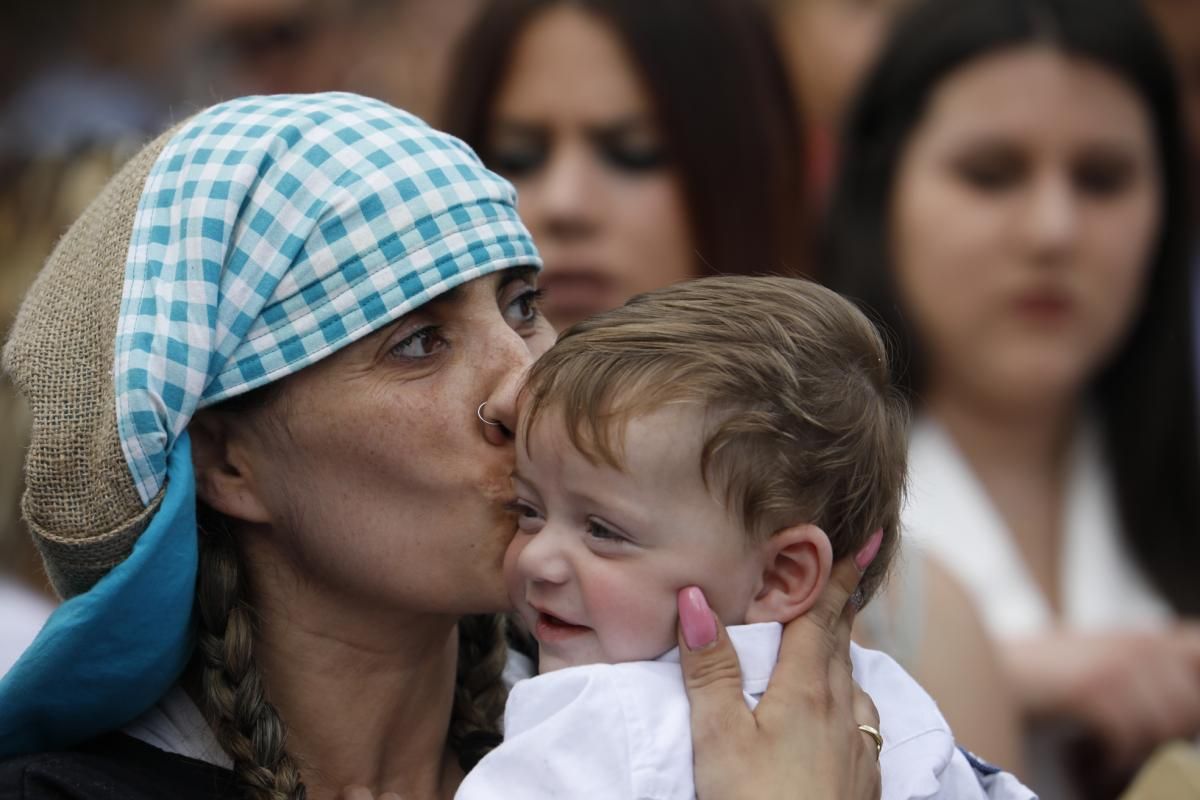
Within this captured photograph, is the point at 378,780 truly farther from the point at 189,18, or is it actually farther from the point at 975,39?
the point at 189,18

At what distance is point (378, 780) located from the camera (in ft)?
9.09

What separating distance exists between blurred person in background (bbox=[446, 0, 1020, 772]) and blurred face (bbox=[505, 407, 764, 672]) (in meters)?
2.40

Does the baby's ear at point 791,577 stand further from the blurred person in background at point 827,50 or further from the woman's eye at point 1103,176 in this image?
the blurred person in background at point 827,50

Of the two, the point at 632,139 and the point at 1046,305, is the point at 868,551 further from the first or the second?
the point at 1046,305

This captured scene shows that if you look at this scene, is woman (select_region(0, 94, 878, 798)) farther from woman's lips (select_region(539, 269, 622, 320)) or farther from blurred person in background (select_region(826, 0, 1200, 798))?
blurred person in background (select_region(826, 0, 1200, 798))

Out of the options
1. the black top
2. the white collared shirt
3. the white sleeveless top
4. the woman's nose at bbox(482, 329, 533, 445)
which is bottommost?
the white sleeveless top

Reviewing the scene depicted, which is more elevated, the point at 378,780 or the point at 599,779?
the point at 599,779

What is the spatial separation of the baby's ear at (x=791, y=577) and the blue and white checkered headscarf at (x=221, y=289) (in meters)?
0.65

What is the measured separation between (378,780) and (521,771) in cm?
57

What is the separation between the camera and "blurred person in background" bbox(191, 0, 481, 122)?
6352mm

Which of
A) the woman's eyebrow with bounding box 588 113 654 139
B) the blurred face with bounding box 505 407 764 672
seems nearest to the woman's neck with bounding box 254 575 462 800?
the blurred face with bounding box 505 407 764 672

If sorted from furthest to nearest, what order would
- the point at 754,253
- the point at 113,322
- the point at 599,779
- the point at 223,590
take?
the point at 754,253 → the point at 223,590 → the point at 113,322 → the point at 599,779

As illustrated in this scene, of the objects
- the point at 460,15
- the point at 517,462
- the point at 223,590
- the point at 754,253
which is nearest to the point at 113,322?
the point at 223,590

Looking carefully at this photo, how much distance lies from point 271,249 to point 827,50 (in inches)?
184
